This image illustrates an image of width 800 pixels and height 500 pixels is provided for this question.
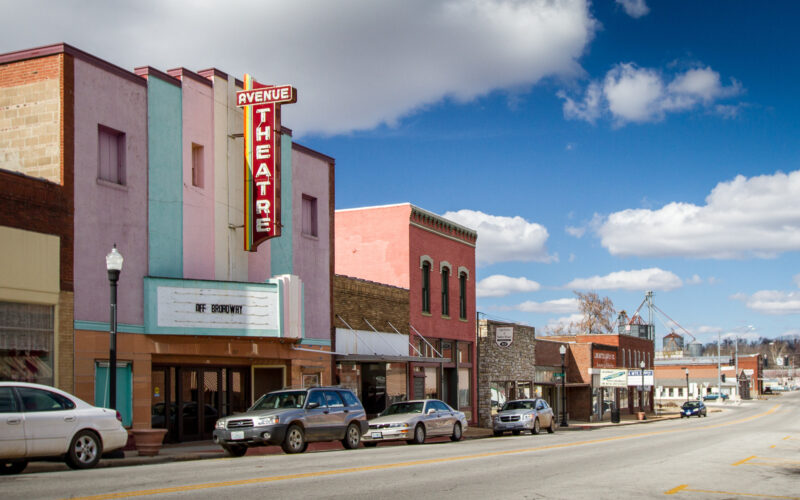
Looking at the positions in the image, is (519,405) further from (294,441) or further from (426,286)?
(294,441)

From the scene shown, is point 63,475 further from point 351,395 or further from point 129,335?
point 351,395

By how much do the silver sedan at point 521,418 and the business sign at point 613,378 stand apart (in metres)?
26.2

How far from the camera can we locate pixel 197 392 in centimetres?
2536

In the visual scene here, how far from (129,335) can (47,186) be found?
14.5ft

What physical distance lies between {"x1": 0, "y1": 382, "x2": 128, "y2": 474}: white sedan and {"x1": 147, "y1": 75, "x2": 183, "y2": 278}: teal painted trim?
8130 millimetres

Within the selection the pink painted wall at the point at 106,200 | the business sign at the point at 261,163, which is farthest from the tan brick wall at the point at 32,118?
the business sign at the point at 261,163

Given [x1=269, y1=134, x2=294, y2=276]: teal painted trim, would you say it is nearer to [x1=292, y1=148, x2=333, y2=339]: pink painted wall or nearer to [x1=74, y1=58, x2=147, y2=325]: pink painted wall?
[x1=292, y1=148, x2=333, y2=339]: pink painted wall

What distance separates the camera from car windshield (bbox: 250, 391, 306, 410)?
2141 cm

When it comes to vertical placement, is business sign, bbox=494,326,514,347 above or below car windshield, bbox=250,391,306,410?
above

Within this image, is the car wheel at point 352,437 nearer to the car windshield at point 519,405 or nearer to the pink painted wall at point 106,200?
the pink painted wall at point 106,200

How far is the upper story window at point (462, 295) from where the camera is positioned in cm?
4162

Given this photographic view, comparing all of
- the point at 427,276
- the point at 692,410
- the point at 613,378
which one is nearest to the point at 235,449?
the point at 427,276

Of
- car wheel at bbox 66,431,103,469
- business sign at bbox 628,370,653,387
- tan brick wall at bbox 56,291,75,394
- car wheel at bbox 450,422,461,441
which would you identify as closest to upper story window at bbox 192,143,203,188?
tan brick wall at bbox 56,291,75,394

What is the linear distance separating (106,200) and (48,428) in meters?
8.52
